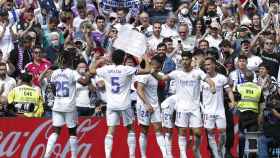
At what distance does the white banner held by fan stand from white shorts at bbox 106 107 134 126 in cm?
123

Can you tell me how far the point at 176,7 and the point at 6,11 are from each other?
4.98 meters

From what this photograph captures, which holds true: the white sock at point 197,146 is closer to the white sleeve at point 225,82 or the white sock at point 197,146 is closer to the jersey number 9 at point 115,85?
the white sleeve at point 225,82

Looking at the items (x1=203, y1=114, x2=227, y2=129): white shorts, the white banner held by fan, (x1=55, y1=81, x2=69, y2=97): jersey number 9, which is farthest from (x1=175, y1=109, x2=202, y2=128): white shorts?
(x1=55, y1=81, x2=69, y2=97): jersey number 9

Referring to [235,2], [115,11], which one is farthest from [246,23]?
[115,11]

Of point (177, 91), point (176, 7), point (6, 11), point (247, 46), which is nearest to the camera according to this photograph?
point (177, 91)

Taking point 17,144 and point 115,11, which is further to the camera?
point 115,11

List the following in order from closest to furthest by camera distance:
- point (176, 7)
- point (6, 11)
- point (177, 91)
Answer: point (177, 91)
point (6, 11)
point (176, 7)

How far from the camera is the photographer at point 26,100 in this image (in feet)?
83.8

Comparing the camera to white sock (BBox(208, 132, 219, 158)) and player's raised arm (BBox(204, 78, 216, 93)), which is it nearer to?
white sock (BBox(208, 132, 219, 158))

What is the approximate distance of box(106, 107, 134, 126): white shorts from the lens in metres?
24.1

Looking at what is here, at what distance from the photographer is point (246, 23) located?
3069cm

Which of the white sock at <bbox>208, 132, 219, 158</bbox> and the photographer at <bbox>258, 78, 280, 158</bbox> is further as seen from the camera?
the photographer at <bbox>258, 78, 280, 158</bbox>

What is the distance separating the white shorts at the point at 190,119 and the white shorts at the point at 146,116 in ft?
1.65

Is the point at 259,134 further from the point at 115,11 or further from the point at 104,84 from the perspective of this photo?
the point at 115,11
